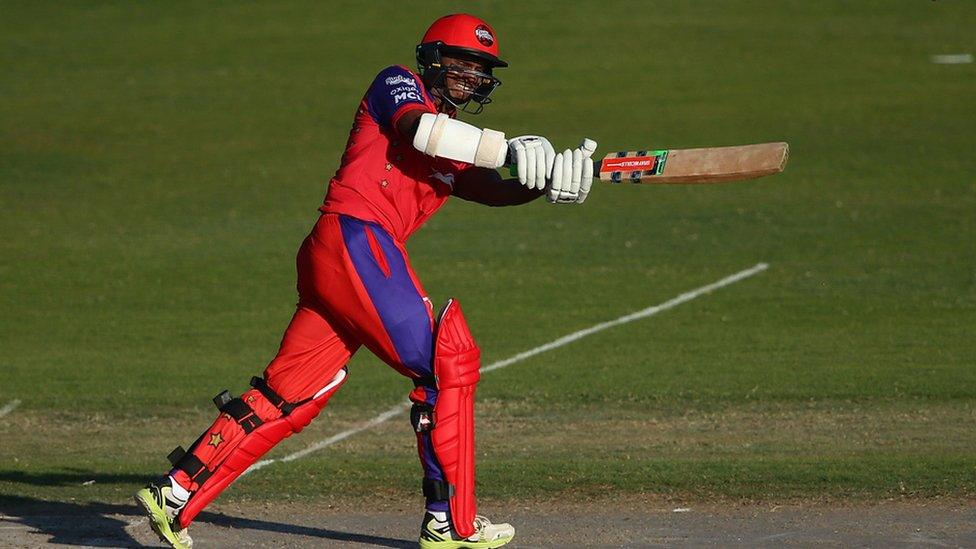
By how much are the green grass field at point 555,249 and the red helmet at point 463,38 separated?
2.28 metres

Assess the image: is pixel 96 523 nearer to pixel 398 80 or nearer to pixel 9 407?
pixel 398 80

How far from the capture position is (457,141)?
5723 millimetres

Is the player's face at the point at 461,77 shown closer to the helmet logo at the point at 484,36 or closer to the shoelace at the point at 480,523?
the helmet logo at the point at 484,36

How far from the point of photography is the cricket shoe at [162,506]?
584 centimetres

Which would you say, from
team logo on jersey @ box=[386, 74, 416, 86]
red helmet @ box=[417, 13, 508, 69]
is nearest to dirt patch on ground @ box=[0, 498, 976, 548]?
team logo on jersey @ box=[386, 74, 416, 86]

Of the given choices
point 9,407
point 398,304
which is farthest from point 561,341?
point 398,304

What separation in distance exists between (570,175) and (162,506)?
2061mm

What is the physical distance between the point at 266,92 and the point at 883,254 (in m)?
11.7

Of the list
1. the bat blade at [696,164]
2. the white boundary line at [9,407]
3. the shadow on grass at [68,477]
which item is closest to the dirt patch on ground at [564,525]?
the shadow on grass at [68,477]

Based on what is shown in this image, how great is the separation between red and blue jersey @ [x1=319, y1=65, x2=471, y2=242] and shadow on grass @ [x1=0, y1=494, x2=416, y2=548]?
1.46m

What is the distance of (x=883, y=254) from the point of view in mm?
14281

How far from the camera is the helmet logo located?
6.13m

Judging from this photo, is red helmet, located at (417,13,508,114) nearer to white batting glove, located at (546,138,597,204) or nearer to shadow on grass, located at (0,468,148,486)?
white batting glove, located at (546,138,597,204)

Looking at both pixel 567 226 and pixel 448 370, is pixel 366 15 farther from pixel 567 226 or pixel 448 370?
pixel 448 370
